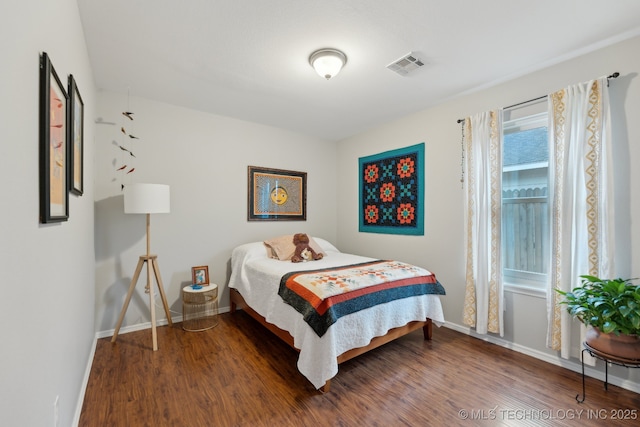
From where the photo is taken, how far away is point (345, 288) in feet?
7.11

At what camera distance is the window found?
247cm

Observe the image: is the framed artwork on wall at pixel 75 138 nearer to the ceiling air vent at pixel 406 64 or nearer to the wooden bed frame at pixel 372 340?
the wooden bed frame at pixel 372 340


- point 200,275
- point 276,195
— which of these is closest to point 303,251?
point 276,195

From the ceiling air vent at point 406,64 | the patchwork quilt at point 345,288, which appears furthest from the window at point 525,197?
the ceiling air vent at point 406,64

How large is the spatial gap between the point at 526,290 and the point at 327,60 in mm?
2648

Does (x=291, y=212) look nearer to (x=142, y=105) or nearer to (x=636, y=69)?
(x=142, y=105)

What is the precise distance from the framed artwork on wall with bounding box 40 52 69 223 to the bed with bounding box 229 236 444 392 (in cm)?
154

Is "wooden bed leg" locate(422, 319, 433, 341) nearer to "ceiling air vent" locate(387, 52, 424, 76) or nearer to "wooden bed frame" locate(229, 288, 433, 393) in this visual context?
"wooden bed frame" locate(229, 288, 433, 393)

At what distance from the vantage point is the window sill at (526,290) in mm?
2397

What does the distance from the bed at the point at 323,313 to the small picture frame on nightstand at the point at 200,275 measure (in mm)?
306

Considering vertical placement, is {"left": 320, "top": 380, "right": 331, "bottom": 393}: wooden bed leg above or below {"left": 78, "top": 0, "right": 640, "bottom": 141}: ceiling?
below

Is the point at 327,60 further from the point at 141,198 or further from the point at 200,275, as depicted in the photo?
the point at 200,275

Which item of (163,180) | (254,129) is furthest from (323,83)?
(163,180)

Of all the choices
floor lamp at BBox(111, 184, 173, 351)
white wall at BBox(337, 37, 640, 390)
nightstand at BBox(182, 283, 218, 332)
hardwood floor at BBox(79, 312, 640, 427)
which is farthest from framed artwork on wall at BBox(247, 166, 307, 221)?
hardwood floor at BBox(79, 312, 640, 427)
